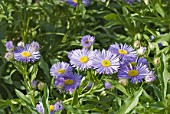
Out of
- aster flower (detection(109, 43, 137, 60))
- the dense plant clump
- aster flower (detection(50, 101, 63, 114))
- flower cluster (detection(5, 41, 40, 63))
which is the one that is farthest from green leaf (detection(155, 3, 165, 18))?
aster flower (detection(50, 101, 63, 114))

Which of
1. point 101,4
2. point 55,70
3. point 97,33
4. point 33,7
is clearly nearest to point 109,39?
point 97,33

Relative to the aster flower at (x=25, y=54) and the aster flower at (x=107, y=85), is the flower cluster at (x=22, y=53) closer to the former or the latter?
the aster flower at (x=25, y=54)

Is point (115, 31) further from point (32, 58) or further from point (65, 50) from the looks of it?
point (32, 58)

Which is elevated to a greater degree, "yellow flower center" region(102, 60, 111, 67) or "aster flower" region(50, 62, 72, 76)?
"yellow flower center" region(102, 60, 111, 67)

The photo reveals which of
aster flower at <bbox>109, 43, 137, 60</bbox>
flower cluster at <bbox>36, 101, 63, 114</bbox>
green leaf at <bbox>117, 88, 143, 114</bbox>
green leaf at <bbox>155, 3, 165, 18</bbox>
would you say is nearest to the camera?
green leaf at <bbox>117, 88, 143, 114</bbox>

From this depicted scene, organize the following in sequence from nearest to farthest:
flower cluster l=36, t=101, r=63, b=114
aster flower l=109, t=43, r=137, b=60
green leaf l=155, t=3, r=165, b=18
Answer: flower cluster l=36, t=101, r=63, b=114 → aster flower l=109, t=43, r=137, b=60 → green leaf l=155, t=3, r=165, b=18

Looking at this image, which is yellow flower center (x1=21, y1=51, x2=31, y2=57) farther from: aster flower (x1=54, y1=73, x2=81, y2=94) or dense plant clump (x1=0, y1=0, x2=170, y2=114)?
aster flower (x1=54, y1=73, x2=81, y2=94)

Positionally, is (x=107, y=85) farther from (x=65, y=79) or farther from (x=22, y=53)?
(x=22, y=53)

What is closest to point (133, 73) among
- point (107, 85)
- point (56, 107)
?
point (107, 85)
